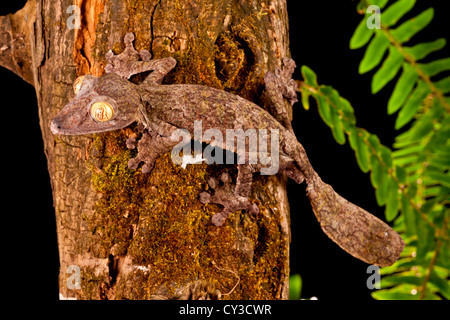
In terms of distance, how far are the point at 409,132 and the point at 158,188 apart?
269 cm

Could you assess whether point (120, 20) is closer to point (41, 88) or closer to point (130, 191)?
point (41, 88)

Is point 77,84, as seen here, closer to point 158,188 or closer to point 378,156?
point 158,188

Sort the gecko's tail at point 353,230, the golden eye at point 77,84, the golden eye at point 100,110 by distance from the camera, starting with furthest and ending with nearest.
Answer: the gecko's tail at point 353,230 → the golden eye at point 77,84 → the golden eye at point 100,110

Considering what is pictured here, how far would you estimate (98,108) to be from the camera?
94.7 inches

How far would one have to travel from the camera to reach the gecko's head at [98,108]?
2406 millimetres

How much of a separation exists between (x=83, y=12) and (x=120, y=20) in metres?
0.30

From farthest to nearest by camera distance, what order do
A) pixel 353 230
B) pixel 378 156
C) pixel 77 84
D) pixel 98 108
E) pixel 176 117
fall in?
pixel 378 156 → pixel 353 230 → pixel 176 117 → pixel 77 84 → pixel 98 108

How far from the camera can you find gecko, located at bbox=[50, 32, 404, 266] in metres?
2.47

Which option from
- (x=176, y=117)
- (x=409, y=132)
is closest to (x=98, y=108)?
(x=176, y=117)

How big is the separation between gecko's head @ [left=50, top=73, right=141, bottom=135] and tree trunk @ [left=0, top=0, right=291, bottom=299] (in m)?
0.26

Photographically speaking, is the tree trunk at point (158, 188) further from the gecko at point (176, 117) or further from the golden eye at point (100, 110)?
the golden eye at point (100, 110)

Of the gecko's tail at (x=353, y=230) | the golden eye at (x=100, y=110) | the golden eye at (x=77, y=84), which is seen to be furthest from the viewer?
the gecko's tail at (x=353, y=230)

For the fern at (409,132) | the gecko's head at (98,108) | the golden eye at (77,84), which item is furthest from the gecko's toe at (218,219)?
the fern at (409,132)

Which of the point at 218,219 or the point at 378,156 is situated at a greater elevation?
the point at 378,156
